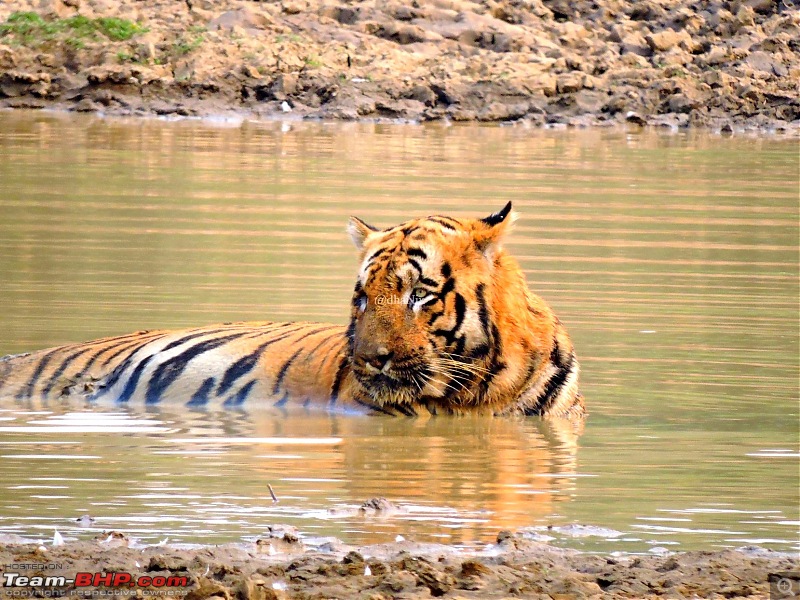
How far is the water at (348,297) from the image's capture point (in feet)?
17.8

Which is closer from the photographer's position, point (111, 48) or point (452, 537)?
point (452, 537)

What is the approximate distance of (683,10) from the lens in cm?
2656

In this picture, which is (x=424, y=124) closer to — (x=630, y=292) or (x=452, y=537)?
(x=630, y=292)

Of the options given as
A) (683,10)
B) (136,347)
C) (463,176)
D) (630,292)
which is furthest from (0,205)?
(683,10)

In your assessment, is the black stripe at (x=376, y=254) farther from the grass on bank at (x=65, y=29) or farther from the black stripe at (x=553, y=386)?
the grass on bank at (x=65, y=29)

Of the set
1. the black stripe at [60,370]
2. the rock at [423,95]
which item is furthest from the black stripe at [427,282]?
the rock at [423,95]

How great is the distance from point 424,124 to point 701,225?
9287 millimetres

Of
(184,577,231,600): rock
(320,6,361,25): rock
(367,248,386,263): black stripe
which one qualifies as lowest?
(184,577,231,600): rock

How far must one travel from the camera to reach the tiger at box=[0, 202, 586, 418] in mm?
6738

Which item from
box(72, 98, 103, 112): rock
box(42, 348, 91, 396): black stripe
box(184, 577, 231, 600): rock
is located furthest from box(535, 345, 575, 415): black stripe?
box(72, 98, 103, 112): rock

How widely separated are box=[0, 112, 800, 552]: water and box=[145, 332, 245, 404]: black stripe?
0.66 feet

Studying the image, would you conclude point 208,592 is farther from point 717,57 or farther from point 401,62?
point 717,57

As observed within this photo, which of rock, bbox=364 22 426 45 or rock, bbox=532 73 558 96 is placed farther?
rock, bbox=364 22 426 45

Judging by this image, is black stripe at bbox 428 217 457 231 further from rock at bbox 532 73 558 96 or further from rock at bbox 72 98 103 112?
rock at bbox 532 73 558 96
